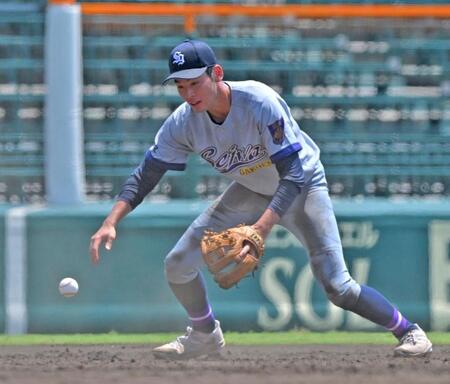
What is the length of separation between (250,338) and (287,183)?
248cm

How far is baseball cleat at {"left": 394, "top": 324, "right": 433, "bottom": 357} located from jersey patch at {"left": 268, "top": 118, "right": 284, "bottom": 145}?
145 cm

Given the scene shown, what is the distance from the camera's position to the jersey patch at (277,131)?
6.46 m

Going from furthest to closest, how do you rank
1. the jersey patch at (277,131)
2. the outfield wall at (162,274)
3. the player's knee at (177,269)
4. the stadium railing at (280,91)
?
the stadium railing at (280,91), the outfield wall at (162,274), the player's knee at (177,269), the jersey patch at (277,131)

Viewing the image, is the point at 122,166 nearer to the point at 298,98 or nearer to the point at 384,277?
the point at 298,98

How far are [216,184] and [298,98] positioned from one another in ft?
3.08

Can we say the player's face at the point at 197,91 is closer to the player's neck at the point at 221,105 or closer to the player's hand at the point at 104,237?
the player's neck at the point at 221,105

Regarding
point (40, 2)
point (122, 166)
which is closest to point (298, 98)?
point (122, 166)

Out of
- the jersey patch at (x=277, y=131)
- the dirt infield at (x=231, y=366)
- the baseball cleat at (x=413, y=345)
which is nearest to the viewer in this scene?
the dirt infield at (x=231, y=366)

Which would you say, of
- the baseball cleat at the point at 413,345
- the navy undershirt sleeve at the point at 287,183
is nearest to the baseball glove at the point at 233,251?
the navy undershirt sleeve at the point at 287,183

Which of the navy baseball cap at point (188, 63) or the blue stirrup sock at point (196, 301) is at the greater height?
the navy baseball cap at point (188, 63)

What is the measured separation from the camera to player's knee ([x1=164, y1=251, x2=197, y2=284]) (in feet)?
23.3

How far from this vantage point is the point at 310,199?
6859 millimetres

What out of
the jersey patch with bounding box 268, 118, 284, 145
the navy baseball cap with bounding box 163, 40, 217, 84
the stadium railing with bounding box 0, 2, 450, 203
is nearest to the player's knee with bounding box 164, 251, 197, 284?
the jersey patch with bounding box 268, 118, 284, 145

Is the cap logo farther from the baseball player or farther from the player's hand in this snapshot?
the player's hand
